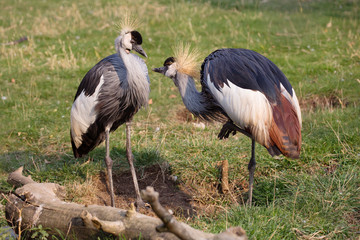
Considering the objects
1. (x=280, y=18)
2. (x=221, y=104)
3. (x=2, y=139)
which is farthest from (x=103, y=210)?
(x=280, y=18)

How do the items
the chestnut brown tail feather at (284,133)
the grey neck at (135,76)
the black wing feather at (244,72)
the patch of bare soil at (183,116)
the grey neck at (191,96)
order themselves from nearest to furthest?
the chestnut brown tail feather at (284,133) → the black wing feather at (244,72) → the grey neck at (135,76) → the grey neck at (191,96) → the patch of bare soil at (183,116)

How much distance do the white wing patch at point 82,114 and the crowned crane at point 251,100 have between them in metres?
0.77

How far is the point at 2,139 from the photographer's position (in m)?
4.60

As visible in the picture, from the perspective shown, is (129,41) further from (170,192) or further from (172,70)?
(170,192)

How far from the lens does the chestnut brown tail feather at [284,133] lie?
2.97 metres

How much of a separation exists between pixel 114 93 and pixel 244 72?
102 centimetres

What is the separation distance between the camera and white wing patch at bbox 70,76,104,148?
11.5ft

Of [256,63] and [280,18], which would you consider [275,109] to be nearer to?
[256,63]

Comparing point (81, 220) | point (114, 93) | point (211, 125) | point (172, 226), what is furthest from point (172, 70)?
point (172, 226)

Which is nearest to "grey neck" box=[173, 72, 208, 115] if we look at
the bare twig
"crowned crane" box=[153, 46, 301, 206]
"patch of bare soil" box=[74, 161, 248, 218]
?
"crowned crane" box=[153, 46, 301, 206]

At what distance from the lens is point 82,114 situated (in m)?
3.60

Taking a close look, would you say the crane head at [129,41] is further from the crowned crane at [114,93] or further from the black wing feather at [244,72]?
the black wing feather at [244,72]

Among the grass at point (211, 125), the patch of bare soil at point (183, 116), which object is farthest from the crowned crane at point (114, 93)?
the patch of bare soil at point (183, 116)

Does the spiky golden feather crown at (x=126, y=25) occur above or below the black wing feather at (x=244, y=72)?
above
